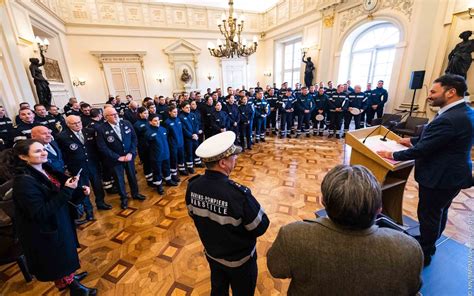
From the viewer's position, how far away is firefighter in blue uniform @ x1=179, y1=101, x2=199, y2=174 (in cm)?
440

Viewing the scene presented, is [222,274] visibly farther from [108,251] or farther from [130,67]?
[130,67]

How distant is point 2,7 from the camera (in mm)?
4465

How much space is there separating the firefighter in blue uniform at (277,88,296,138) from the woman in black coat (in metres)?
6.27

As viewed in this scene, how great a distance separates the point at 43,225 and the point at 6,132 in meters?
3.79

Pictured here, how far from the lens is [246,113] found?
5922 millimetres

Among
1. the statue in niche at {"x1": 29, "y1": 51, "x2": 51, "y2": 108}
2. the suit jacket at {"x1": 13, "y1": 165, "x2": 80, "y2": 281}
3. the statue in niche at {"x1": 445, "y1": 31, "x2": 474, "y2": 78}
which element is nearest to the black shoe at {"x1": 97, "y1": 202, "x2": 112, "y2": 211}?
the suit jacket at {"x1": 13, "y1": 165, "x2": 80, "y2": 281}

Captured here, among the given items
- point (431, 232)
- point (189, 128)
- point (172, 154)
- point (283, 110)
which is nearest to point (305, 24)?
point (283, 110)

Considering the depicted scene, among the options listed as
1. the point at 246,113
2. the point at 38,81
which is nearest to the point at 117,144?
the point at 246,113

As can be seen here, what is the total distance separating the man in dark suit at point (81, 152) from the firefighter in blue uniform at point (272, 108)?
5.60 m

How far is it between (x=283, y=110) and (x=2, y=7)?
24.2 ft

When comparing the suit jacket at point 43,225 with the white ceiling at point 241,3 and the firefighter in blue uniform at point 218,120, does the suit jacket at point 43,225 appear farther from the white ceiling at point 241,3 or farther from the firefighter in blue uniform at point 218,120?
the white ceiling at point 241,3

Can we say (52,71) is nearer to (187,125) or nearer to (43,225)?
(187,125)

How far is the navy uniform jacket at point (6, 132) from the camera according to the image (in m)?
3.81

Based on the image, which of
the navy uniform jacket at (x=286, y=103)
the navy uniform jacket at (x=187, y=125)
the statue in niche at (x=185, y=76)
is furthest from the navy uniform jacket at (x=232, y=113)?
the statue in niche at (x=185, y=76)
